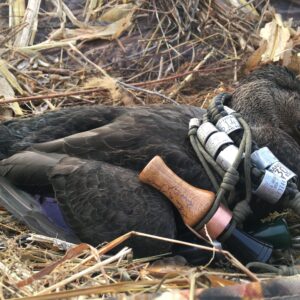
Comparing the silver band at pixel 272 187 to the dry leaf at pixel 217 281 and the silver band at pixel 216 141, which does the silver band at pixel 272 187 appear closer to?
the silver band at pixel 216 141

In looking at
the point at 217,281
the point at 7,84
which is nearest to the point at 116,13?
the point at 7,84

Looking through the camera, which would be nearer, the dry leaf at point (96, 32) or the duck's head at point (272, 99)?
the duck's head at point (272, 99)

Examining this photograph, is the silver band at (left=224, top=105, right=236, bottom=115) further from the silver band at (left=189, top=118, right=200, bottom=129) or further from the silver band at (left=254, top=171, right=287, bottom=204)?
the silver band at (left=254, top=171, right=287, bottom=204)

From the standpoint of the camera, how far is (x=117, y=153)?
3.95m

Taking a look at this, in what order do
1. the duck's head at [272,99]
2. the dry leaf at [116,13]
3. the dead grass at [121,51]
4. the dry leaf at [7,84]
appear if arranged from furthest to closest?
the dry leaf at [116,13] < the dead grass at [121,51] < the dry leaf at [7,84] < the duck's head at [272,99]

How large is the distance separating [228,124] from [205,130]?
13 cm

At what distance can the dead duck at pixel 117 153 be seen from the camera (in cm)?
371

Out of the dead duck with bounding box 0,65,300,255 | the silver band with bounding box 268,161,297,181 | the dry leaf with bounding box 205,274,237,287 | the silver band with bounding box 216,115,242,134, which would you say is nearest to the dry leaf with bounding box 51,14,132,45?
the dead duck with bounding box 0,65,300,255

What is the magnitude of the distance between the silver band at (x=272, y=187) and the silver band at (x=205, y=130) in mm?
338

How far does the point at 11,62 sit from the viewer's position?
18.5ft

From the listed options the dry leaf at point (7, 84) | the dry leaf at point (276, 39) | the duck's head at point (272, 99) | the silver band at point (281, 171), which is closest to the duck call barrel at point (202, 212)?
the silver band at point (281, 171)

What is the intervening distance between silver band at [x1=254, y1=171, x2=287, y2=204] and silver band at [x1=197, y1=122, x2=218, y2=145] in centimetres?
34

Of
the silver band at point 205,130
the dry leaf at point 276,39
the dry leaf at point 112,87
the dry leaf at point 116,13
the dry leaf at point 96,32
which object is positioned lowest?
the dry leaf at point 112,87

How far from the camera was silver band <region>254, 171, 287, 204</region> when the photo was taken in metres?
3.71
